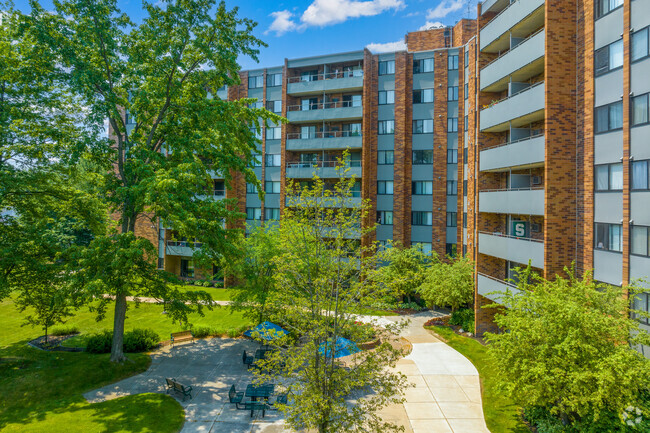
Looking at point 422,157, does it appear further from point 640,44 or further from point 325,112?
point 640,44

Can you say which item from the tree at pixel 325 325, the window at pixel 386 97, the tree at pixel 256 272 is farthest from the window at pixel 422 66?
the tree at pixel 325 325

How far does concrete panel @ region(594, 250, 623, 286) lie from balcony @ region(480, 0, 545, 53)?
1205cm

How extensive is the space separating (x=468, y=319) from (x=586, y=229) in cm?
1015

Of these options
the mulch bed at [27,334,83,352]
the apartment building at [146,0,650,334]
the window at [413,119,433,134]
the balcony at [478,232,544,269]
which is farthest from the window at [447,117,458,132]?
the mulch bed at [27,334,83,352]

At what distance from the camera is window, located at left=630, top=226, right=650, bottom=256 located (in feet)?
44.8

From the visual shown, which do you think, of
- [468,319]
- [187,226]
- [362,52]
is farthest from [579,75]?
[362,52]

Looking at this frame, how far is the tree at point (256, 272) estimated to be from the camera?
20.7 metres

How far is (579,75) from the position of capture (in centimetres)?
1700

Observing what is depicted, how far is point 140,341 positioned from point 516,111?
78.2ft

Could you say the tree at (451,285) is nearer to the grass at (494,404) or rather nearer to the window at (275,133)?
the grass at (494,404)

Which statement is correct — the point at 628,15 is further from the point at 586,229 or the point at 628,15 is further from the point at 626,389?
the point at 626,389

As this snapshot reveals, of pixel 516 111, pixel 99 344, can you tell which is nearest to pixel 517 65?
pixel 516 111

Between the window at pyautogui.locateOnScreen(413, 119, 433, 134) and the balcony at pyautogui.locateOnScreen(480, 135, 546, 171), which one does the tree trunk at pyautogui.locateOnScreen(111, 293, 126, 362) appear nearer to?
the balcony at pyautogui.locateOnScreen(480, 135, 546, 171)

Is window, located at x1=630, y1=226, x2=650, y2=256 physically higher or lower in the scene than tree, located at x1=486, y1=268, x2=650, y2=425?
higher
